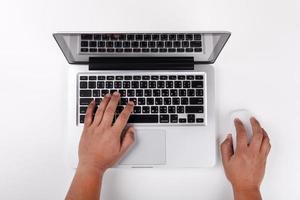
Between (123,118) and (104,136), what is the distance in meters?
0.06

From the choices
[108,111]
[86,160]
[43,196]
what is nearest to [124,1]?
[108,111]

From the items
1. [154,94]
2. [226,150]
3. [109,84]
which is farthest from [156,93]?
[226,150]

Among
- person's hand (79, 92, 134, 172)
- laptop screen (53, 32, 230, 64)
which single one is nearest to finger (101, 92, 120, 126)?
person's hand (79, 92, 134, 172)

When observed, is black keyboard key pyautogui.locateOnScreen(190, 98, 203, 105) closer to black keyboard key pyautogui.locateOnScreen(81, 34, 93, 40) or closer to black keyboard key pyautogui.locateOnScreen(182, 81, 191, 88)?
black keyboard key pyautogui.locateOnScreen(182, 81, 191, 88)

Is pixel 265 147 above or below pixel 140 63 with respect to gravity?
below

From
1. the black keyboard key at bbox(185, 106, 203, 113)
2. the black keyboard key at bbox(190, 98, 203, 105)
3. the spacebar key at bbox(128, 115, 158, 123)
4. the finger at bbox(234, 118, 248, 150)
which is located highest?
the black keyboard key at bbox(190, 98, 203, 105)

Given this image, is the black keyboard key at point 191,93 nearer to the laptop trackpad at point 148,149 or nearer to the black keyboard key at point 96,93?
the laptop trackpad at point 148,149

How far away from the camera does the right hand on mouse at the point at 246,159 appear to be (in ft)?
→ 2.73

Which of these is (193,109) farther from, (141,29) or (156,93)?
(141,29)

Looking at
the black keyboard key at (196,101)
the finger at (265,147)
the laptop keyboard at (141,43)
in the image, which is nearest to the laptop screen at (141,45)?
the laptop keyboard at (141,43)

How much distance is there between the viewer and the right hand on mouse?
2.73 ft

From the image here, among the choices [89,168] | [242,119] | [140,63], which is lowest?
[89,168]

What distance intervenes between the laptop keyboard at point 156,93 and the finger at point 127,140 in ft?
0.10

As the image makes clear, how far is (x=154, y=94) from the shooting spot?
2.71 feet
